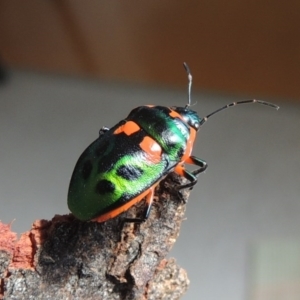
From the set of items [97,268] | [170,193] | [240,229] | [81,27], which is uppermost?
[81,27]

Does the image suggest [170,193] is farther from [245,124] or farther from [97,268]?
[245,124]

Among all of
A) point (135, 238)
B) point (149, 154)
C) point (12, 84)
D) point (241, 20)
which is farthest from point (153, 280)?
point (12, 84)

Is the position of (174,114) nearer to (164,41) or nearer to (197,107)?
(164,41)

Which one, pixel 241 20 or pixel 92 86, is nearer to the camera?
pixel 241 20

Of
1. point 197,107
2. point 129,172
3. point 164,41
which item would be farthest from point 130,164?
point 197,107

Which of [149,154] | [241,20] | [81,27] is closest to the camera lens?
[149,154]

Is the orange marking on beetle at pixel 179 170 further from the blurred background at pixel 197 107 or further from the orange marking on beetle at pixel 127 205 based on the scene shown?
the blurred background at pixel 197 107
